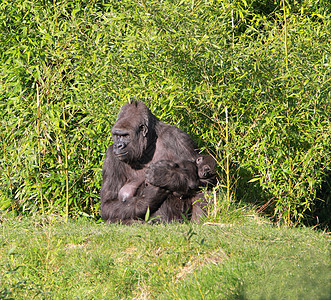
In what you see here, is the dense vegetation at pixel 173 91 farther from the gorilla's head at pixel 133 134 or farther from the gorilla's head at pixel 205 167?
the gorilla's head at pixel 133 134

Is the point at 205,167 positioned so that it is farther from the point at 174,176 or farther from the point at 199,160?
the point at 174,176

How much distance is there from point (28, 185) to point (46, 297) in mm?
2900

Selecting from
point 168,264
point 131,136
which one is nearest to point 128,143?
point 131,136

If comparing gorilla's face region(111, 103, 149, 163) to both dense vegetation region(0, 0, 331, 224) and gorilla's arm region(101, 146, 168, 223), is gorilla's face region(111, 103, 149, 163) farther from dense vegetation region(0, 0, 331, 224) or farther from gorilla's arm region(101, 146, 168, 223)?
dense vegetation region(0, 0, 331, 224)

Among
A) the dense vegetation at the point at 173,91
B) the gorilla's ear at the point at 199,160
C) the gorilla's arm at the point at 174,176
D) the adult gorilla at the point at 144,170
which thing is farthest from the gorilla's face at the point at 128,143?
the dense vegetation at the point at 173,91

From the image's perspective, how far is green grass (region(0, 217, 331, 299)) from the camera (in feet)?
11.2

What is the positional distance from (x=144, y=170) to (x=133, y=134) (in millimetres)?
389

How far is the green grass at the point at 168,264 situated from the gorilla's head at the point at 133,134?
2.17 feet

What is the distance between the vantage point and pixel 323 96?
5188mm

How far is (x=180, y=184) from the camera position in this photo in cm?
468

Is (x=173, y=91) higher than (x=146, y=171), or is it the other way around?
(x=173, y=91)

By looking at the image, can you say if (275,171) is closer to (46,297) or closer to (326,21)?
(326,21)

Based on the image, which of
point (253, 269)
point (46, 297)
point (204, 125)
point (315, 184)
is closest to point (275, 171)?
point (315, 184)

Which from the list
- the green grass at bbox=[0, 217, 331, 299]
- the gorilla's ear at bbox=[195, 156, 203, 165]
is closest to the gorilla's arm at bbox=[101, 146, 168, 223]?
the green grass at bbox=[0, 217, 331, 299]
